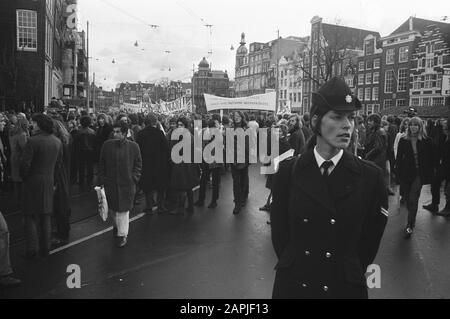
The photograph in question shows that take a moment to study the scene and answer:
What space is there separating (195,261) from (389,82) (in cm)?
5169

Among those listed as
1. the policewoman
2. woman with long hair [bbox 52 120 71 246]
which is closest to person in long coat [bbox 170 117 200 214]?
woman with long hair [bbox 52 120 71 246]

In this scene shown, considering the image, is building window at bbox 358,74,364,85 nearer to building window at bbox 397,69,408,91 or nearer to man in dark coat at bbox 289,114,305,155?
building window at bbox 397,69,408,91

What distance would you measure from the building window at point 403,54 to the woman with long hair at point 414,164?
154 ft

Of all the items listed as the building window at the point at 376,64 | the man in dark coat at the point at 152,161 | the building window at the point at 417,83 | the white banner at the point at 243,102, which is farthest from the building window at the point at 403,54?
the man in dark coat at the point at 152,161

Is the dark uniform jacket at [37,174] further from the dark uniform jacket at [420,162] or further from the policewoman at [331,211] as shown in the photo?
the dark uniform jacket at [420,162]

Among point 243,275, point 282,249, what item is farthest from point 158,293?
point 282,249

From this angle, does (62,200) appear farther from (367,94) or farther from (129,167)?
(367,94)

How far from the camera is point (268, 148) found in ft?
42.7

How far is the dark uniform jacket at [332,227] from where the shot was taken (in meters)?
2.34

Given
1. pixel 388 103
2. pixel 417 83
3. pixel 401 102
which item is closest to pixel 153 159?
pixel 417 83

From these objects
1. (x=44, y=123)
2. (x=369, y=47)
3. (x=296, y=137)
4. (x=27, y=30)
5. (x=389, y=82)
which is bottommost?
(x=296, y=137)

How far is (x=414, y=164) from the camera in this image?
7.55m

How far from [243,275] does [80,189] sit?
7.66m
